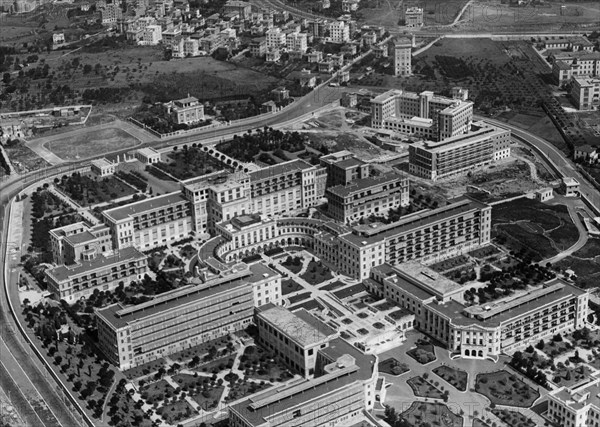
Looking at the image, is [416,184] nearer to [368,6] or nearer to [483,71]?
[483,71]

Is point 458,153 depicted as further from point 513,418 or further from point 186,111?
point 513,418

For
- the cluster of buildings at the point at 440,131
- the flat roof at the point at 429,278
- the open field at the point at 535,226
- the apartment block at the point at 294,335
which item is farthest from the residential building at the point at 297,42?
the apartment block at the point at 294,335

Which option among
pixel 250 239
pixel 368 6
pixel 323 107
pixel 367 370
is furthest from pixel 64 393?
pixel 368 6

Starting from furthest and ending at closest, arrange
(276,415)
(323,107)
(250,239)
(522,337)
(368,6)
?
(368,6) < (323,107) < (250,239) < (522,337) < (276,415)

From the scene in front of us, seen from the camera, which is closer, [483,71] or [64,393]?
[64,393]

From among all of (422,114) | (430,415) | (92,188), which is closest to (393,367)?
(430,415)

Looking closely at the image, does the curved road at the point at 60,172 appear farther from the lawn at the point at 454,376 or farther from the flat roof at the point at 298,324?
the lawn at the point at 454,376
